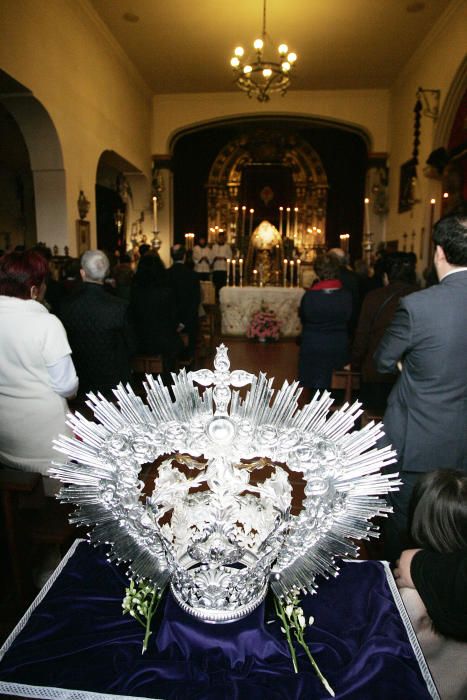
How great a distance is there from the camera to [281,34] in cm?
876

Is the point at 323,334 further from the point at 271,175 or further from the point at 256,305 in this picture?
the point at 271,175

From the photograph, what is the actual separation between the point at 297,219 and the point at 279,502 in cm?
1419

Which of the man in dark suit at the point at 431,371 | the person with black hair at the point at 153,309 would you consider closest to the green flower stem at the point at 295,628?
the man in dark suit at the point at 431,371

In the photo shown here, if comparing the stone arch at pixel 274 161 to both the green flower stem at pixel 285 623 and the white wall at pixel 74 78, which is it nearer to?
the white wall at pixel 74 78

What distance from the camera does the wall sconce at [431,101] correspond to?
7994mm

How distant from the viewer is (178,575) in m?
1.16

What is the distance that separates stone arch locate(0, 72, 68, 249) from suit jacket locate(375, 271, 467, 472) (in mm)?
5787

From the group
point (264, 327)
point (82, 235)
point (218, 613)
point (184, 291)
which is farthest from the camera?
point (264, 327)

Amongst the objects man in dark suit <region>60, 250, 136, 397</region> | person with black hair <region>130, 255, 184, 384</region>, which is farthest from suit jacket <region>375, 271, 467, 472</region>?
person with black hair <region>130, 255, 184, 384</region>

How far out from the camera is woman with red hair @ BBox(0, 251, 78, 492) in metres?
2.14

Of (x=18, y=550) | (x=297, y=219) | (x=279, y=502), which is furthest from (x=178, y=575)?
(x=297, y=219)

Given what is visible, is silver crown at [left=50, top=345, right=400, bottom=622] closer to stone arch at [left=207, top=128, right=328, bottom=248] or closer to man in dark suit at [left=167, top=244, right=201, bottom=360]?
man in dark suit at [left=167, top=244, right=201, bottom=360]

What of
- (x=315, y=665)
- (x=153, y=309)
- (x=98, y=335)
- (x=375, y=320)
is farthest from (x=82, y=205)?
(x=315, y=665)

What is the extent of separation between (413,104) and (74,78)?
601 cm
